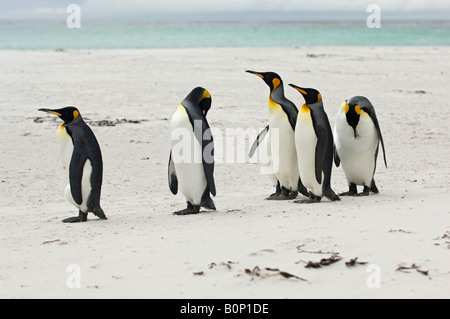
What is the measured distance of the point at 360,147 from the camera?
658cm

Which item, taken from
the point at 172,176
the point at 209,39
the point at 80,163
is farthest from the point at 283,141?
the point at 209,39

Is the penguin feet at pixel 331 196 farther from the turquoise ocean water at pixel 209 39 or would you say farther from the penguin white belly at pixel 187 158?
the turquoise ocean water at pixel 209 39

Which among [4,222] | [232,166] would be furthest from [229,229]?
[232,166]

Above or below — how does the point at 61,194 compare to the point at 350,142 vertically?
below

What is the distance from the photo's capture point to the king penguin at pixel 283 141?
6508 mm

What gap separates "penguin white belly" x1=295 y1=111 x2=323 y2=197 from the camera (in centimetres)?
618

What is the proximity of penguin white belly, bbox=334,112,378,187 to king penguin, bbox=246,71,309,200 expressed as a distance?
45 cm

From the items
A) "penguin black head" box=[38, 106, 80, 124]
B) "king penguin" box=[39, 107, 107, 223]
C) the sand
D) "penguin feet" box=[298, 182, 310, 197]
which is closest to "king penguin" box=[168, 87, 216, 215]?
the sand

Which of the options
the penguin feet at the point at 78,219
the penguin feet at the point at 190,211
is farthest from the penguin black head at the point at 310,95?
the penguin feet at the point at 78,219

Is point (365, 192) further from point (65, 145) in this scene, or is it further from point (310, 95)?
point (65, 145)

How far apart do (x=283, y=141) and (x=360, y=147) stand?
70 centimetres

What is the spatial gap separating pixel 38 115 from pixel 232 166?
4394mm
